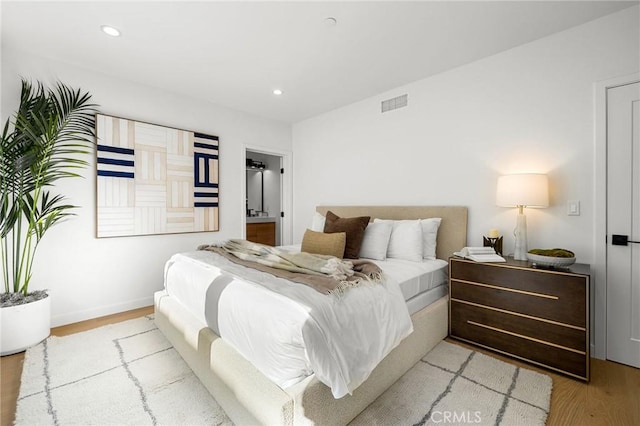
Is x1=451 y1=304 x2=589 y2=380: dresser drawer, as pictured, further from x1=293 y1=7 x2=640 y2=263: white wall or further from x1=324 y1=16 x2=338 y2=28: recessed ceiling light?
x1=324 y1=16 x2=338 y2=28: recessed ceiling light

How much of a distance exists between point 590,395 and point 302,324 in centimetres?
191

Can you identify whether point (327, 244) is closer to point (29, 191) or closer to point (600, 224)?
point (600, 224)

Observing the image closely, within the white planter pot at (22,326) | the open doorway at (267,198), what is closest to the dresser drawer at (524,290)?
the open doorway at (267,198)

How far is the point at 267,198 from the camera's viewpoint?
6.33m

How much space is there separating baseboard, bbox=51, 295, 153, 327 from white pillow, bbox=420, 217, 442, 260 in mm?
3222

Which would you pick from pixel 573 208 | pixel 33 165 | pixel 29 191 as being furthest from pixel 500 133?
pixel 29 191

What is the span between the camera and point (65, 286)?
2.86 meters

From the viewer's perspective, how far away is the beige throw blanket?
169 cm

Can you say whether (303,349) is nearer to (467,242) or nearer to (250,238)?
(467,242)

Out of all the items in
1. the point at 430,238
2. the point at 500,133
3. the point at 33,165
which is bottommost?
the point at 430,238

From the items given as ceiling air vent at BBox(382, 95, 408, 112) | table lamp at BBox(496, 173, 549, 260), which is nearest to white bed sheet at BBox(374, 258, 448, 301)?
table lamp at BBox(496, 173, 549, 260)

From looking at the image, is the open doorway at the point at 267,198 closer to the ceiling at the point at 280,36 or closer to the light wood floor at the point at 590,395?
the ceiling at the point at 280,36

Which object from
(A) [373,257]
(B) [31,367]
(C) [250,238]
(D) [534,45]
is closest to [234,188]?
(C) [250,238]

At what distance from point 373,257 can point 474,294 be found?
904 mm
